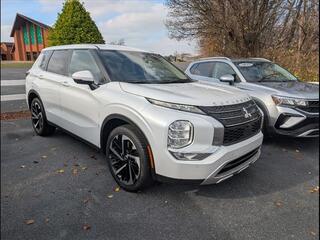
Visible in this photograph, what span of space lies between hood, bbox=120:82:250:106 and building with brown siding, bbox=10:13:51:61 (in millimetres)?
36540

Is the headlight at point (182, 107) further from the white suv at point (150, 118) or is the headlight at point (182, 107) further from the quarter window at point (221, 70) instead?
the quarter window at point (221, 70)

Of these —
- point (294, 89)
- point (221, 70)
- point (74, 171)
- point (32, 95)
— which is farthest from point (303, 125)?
point (32, 95)

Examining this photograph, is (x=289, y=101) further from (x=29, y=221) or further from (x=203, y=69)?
(x=29, y=221)

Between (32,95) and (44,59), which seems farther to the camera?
(32,95)

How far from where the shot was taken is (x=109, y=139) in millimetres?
3514

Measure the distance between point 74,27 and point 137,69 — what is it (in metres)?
7.87

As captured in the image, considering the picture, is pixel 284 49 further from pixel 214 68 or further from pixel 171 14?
pixel 214 68

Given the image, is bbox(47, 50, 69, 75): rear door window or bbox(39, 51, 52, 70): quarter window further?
bbox(39, 51, 52, 70): quarter window

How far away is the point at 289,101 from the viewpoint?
4699 millimetres

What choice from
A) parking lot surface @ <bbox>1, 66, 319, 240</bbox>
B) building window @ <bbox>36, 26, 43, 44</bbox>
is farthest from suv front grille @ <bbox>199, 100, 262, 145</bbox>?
building window @ <bbox>36, 26, 43, 44</bbox>

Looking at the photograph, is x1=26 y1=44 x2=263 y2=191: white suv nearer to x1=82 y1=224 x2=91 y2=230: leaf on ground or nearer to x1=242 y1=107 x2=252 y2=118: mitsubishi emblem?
x1=242 y1=107 x2=252 y2=118: mitsubishi emblem

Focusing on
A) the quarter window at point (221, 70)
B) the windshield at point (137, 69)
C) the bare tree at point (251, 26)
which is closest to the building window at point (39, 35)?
the bare tree at point (251, 26)

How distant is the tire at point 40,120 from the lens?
524 centimetres

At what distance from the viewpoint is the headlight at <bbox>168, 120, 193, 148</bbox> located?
2809mm
